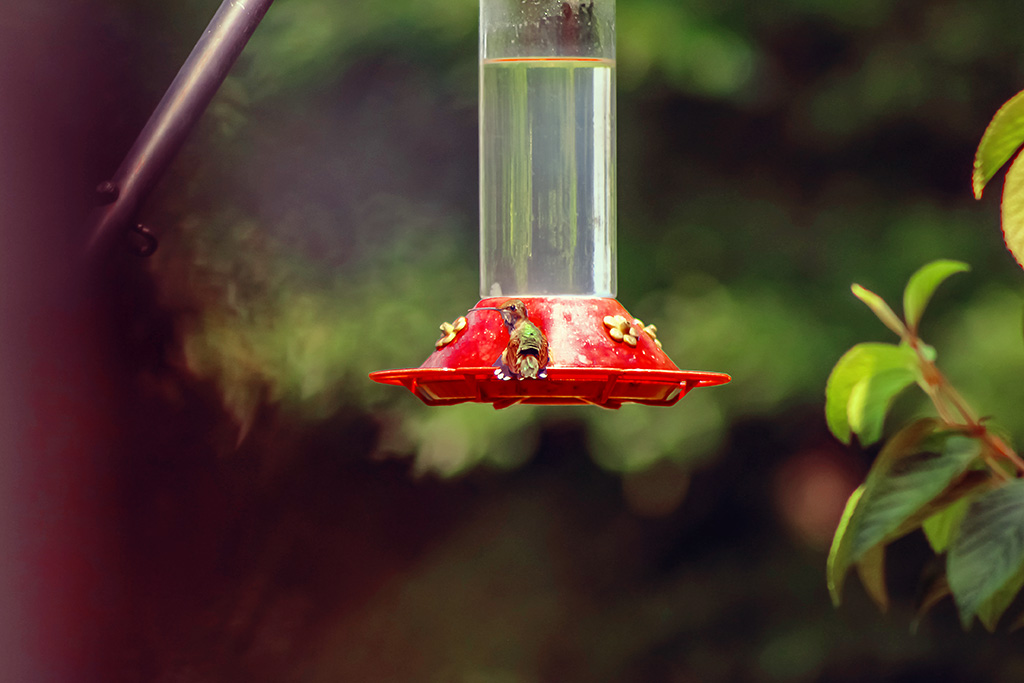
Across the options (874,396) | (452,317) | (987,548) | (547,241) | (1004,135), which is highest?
(452,317)

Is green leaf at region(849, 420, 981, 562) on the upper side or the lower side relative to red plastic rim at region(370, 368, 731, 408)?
lower

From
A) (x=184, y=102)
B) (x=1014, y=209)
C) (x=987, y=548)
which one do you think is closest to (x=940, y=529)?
(x=987, y=548)

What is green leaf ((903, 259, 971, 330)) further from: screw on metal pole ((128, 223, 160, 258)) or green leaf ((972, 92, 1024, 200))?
screw on metal pole ((128, 223, 160, 258))

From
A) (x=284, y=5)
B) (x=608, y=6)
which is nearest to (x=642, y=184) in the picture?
(x=284, y=5)

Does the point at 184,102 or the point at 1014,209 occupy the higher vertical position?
the point at 184,102

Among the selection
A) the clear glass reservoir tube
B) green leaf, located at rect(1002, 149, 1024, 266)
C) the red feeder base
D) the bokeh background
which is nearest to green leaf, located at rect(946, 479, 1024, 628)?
green leaf, located at rect(1002, 149, 1024, 266)

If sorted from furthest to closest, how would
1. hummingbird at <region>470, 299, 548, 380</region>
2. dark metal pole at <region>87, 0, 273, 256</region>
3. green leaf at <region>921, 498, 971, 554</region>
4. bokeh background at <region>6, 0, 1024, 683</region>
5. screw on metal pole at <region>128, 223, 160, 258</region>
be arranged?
bokeh background at <region>6, 0, 1024, 683</region> < screw on metal pole at <region>128, 223, 160, 258</region> < dark metal pole at <region>87, 0, 273, 256</region> < hummingbird at <region>470, 299, 548, 380</region> < green leaf at <region>921, 498, 971, 554</region>

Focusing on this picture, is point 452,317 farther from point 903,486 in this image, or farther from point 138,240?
point 903,486
